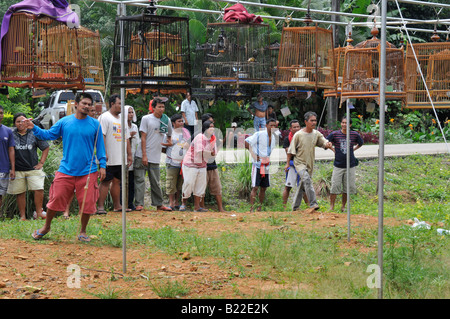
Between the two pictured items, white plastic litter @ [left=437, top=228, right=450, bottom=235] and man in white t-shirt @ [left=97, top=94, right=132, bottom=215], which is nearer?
white plastic litter @ [left=437, top=228, right=450, bottom=235]

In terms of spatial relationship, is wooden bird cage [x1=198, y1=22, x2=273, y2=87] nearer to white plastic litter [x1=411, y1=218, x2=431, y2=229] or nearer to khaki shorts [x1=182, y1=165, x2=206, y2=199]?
khaki shorts [x1=182, y1=165, x2=206, y2=199]

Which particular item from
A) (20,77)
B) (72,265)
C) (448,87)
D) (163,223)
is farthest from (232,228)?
(448,87)

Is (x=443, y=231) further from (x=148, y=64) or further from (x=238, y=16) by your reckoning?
(x=148, y=64)

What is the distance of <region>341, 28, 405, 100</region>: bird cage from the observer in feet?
30.0

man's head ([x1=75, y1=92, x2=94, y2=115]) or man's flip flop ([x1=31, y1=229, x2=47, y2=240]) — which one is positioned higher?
man's head ([x1=75, y1=92, x2=94, y2=115])

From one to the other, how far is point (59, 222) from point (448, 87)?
7.17m

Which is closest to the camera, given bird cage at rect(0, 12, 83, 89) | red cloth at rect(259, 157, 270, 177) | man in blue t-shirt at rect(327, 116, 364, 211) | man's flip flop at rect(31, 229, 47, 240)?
bird cage at rect(0, 12, 83, 89)

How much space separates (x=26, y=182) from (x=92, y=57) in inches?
98.1

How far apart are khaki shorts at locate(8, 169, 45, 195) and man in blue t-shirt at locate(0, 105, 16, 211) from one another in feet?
0.53

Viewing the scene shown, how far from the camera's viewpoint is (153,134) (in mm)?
11586

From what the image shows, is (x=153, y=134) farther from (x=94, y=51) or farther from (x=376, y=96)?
(x=376, y=96)

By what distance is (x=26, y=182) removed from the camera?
1052cm

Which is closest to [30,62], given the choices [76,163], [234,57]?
[76,163]

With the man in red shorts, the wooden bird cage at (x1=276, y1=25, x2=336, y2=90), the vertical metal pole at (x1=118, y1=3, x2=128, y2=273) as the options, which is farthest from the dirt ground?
the wooden bird cage at (x1=276, y1=25, x2=336, y2=90)
